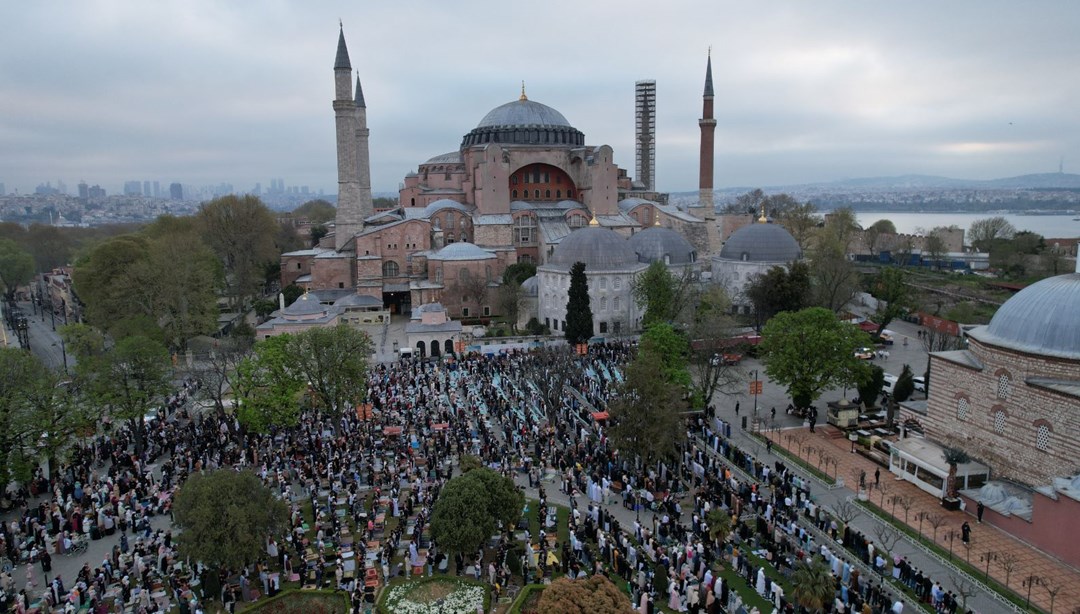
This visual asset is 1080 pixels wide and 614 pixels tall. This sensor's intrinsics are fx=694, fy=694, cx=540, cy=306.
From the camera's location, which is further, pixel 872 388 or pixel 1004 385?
pixel 872 388

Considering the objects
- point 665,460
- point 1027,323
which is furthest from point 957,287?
point 665,460

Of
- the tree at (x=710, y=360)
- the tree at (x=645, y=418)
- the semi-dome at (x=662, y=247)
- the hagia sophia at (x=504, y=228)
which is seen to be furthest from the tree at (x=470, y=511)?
the semi-dome at (x=662, y=247)

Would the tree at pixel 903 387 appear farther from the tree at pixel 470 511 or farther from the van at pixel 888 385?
the tree at pixel 470 511

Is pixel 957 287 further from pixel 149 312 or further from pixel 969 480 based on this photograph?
pixel 149 312

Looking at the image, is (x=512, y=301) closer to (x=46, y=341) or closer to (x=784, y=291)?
(x=784, y=291)

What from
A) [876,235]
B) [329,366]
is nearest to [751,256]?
[329,366]

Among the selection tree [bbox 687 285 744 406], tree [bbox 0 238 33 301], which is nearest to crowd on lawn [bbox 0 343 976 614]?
tree [bbox 687 285 744 406]
